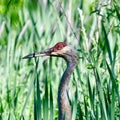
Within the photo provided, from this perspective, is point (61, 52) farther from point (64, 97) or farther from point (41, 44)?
point (41, 44)

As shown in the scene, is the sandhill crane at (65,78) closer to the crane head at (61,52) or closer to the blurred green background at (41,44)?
the crane head at (61,52)

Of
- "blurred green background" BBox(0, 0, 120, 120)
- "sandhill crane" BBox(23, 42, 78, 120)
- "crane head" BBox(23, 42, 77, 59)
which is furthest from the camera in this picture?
"blurred green background" BBox(0, 0, 120, 120)

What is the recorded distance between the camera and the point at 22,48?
6.42 meters

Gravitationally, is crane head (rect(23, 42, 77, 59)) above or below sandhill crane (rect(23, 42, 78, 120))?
above

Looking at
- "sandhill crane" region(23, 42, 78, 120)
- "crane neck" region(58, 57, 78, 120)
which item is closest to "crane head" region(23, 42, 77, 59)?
"sandhill crane" region(23, 42, 78, 120)

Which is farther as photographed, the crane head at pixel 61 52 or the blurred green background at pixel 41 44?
the blurred green background at pixel 41 44

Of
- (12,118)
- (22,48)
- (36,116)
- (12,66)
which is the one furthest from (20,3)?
(36,116)

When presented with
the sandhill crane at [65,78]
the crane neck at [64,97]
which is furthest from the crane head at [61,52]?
the crane neck at [64,97]

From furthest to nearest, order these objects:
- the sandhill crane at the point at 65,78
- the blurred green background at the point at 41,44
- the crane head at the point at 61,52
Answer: the blurred green background at the point at 41,44
the crane head at the point at 61,52
the sandhill crane at the point at 65,78

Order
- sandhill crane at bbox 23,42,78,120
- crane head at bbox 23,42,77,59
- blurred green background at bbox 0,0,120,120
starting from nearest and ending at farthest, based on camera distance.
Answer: sandhill crane at bbox 23,42,78,120 < crane head at bbox 23,42,77,59 < blurred green background at bbox 0,0,120,120

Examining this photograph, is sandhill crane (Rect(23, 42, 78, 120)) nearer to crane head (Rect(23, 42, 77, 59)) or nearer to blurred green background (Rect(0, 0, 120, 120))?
crane head (Rect(23, 42, 77, 59))

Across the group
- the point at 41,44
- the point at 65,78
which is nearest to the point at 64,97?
the point at 65,78

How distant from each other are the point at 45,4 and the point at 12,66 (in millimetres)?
1311

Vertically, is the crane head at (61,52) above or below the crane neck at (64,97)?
above
